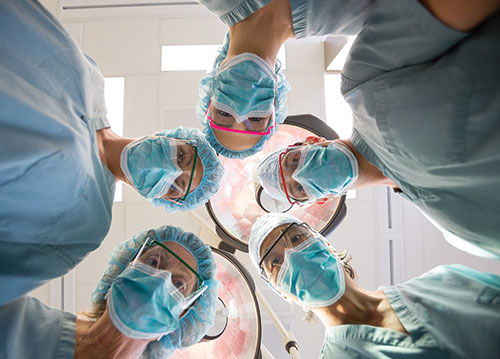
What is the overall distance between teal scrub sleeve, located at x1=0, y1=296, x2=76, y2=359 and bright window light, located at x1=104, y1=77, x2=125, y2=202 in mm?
1168

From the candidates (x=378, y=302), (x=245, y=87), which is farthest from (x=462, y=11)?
(x=378, y=302)

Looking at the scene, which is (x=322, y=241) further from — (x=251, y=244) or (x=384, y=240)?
(x=384, y=240)

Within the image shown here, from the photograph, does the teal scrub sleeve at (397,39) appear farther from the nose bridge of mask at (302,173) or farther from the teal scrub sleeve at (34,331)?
the teal scrub sleeve at (34,331)

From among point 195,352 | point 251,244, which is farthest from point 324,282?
point 195,352

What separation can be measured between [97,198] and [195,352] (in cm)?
98

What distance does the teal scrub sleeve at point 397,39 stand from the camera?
2.06ft

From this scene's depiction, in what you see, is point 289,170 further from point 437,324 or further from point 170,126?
point 170,126

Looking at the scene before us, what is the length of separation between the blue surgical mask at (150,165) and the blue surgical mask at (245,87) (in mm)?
279

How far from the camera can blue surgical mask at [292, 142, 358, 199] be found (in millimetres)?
1229

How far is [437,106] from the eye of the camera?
0.66 metres

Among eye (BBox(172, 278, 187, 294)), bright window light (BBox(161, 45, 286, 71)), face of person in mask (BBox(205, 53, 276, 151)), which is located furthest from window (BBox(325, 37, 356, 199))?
eye (BBox(172, 278, 187, 294))

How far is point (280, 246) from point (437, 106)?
84cm

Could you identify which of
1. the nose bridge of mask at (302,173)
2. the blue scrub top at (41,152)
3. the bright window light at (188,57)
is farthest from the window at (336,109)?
the blue scrub top at (41,152)

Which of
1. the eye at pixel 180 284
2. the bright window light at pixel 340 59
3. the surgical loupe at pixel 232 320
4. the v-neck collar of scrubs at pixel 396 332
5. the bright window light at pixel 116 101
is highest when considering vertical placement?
the bright window light at pixel 340 59
